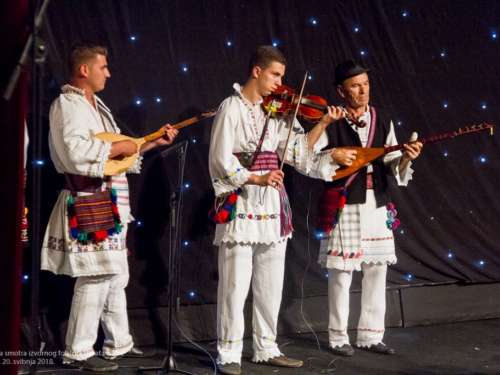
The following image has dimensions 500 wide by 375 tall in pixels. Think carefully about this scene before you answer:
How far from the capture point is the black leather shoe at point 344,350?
373 cm

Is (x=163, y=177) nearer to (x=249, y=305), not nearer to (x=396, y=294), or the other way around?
(x=249, y=305)

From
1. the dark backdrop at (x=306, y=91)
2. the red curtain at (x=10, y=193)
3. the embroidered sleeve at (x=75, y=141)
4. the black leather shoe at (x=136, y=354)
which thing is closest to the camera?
the red curtain at (x=10, y=193)

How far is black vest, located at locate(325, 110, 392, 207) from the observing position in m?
3.78

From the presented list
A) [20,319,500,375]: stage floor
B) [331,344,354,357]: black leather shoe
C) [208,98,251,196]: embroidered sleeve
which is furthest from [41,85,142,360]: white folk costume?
[331,344,354,357]: black leather shoe

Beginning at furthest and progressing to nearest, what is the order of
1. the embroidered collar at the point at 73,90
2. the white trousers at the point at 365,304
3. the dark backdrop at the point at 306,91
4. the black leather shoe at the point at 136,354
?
the dark backdrop at the point at 306,91, the white trousers at the point at 365,304, the black leather shoe at the point at 136,354, the embroidered collar at the point at 73,90

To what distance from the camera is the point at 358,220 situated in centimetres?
377

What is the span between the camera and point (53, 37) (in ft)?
12.2

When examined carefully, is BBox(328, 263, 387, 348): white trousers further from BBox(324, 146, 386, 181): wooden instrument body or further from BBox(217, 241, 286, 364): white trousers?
BBox(324, 146, 386, 181): wooden instrument body

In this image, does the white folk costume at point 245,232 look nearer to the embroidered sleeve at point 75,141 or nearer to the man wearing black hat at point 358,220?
the man wearing black hat at point 358,220

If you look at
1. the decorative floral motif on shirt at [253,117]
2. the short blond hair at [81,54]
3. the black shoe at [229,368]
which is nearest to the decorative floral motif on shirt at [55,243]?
the short blond hair at [81,54]

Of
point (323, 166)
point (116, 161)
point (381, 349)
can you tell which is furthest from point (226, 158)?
point (381, 349)

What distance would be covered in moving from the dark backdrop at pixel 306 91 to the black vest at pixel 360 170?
61cm

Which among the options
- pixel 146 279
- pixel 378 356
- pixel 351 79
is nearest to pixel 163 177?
pixel 146 279

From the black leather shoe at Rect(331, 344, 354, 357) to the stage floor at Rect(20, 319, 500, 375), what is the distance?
0.03m
